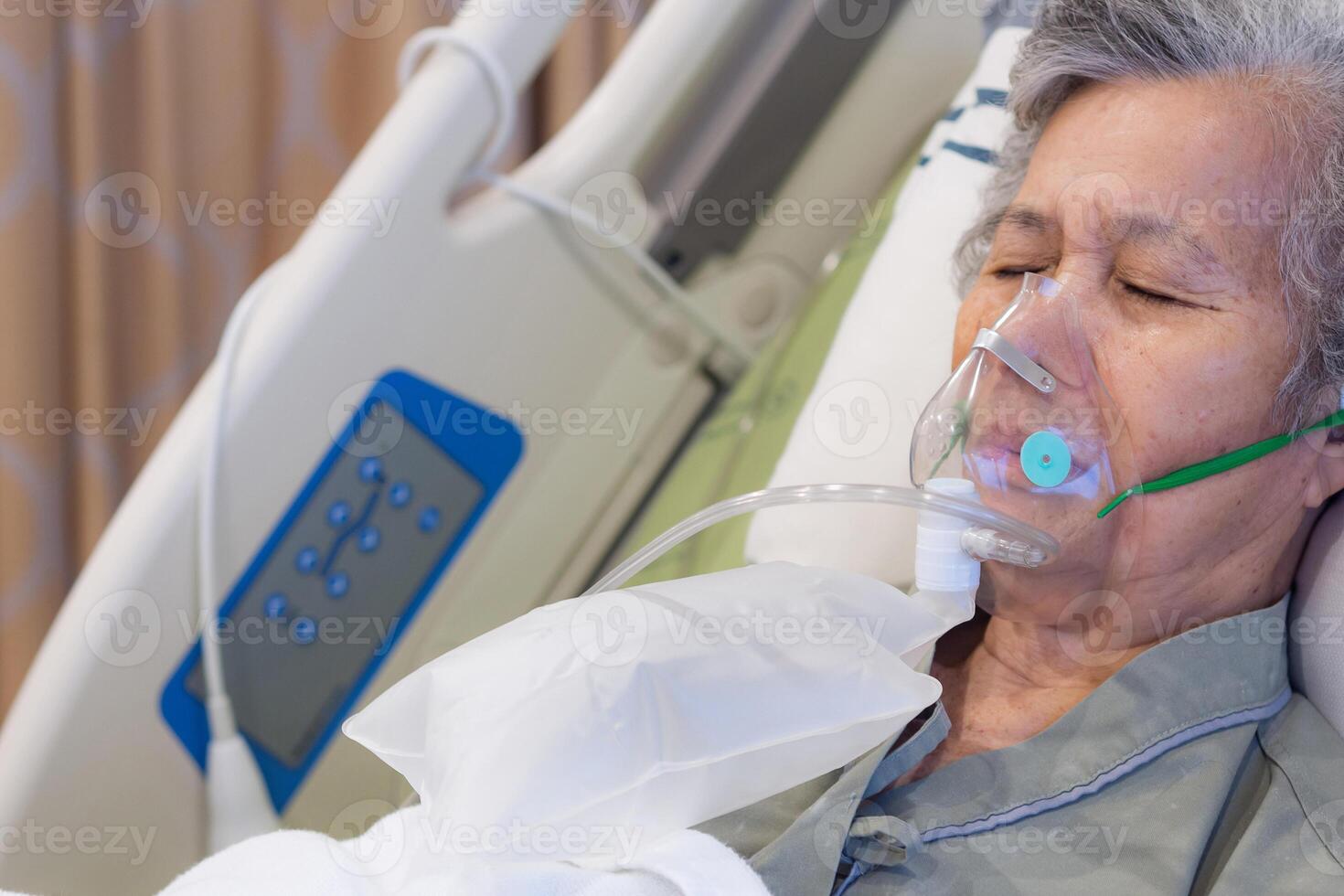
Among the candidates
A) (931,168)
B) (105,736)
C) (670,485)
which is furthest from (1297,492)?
(105,736)

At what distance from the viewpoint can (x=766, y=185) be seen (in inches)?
62.1

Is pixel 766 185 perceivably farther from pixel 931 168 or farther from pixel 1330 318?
pixel 1330 318

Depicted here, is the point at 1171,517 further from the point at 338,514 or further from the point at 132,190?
the point at 132,190

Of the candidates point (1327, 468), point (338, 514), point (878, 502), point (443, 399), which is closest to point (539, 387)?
point (443, 399)

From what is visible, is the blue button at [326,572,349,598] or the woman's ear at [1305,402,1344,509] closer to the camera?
the woman's ear at [1305,402,1344,509]

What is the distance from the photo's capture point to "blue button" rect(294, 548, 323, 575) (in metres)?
1.24

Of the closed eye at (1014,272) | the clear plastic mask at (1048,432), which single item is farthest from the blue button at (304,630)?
the closed eye at (1014,272)

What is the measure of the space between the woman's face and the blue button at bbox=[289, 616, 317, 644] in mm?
718

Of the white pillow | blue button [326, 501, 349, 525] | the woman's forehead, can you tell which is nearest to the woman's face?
the woman's forehead

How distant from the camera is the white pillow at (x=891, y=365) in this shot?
1266mm

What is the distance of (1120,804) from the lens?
939 millimetres

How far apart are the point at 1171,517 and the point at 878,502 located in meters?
0.26

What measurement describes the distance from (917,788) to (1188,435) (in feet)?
1.23

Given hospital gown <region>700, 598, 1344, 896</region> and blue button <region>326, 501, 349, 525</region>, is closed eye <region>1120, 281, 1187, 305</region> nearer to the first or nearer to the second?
hospital gown <region>700, 598, 1344, 896</region>
